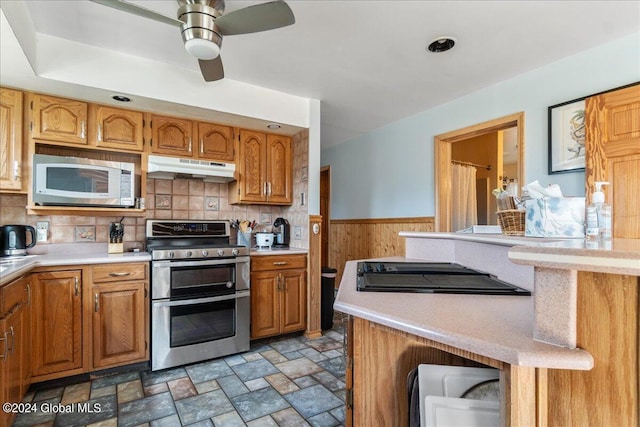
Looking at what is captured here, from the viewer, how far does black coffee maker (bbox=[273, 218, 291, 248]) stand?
3.37m

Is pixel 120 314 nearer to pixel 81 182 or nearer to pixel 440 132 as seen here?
pixel 81 182

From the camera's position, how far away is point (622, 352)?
0.57 meters

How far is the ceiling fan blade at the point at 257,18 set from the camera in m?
1.45

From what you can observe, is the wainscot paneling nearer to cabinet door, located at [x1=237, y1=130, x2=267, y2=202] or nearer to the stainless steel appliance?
cabinet door, located at [x1=237, y1=130, x2=267, y2=202]

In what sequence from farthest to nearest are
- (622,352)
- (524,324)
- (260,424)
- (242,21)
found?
(260,424), (242,21), (524,324), (622,352)

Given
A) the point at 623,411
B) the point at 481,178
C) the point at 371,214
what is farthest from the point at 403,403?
the point at 481,178

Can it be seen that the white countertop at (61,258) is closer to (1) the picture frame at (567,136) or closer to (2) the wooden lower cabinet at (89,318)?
(2) the wooden lower cabinet at (89,318)

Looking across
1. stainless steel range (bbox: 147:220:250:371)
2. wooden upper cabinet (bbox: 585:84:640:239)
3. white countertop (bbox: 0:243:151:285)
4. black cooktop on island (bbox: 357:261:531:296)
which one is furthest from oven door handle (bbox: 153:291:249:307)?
wooden upper cabinet (bbox: 585:84:640:239)

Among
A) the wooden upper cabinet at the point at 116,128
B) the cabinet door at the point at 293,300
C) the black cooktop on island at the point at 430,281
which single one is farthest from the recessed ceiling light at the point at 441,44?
the wooden upper cabinet at the point at 116,128

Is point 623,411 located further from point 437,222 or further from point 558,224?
point 437,222

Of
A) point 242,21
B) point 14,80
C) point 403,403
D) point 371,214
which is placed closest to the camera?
point 403,403

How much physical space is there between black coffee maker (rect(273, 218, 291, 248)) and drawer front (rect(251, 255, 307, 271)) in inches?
14.1

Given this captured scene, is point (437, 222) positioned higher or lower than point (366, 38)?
lower

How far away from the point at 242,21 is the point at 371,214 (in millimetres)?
3126
